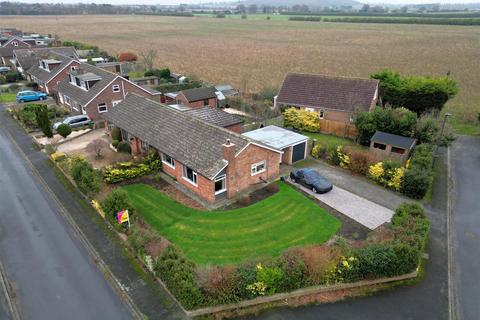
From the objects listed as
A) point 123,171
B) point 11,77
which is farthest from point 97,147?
point 11,77

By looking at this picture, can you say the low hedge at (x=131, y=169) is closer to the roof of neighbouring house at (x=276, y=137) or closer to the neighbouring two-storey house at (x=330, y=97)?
the roof of neighbouring house at (x=276, y=137)

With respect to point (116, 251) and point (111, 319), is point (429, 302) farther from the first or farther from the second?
point (116, 251)

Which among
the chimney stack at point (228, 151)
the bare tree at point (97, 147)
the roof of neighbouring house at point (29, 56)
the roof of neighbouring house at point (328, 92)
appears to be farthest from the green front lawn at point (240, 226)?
the roof of neighbouring house at point (29, 56)

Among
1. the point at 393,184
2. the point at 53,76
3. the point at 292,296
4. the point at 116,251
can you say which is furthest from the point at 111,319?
the point at 53,76

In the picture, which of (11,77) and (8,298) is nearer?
(8,298)

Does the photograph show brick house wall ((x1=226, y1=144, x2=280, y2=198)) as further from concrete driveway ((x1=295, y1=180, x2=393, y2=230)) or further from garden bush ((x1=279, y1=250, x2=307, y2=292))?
garden bush ((x1=279, y1=250, x2=307, y2=292))

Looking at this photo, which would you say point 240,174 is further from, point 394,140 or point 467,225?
point 467,225

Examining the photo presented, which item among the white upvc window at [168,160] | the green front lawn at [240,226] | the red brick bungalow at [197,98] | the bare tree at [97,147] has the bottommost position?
the green front lawn at [240,226]
